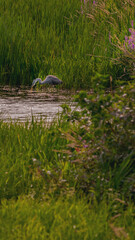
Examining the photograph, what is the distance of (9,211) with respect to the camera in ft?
12.9

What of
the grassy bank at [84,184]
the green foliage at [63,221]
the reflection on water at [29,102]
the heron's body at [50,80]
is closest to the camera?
the green foliage at [63,221]

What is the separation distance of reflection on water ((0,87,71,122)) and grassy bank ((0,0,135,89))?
2.19ft

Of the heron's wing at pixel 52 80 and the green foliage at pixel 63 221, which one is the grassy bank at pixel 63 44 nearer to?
the heron's wing at pixel 52 80

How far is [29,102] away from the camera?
8.71 metres

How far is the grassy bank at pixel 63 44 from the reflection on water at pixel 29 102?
669 mm

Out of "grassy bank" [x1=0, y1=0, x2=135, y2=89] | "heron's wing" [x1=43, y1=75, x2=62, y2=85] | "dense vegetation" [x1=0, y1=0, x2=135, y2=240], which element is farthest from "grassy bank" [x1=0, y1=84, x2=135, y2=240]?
"grassy bank" [x1=0, y1=0, x2=135, y2=89]

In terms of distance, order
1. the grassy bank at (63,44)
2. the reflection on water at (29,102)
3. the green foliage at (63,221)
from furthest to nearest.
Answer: the grassy bank at (63,44)
the reflection on water at (29,102)
the green foliage at (63,221)

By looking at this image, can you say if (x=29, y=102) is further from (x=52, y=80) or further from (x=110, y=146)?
(x=110, y=146)

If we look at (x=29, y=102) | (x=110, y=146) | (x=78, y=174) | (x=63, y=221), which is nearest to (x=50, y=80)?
(x=29, y=102)

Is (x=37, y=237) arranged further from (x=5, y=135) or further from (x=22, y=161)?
(x=5, y=135)

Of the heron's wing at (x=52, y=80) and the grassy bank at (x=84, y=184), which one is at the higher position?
the heron's wing at (x=52, y=80)

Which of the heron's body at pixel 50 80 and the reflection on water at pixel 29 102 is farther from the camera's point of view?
the heron's body at pixel 50 80

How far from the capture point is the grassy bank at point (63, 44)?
1012cm

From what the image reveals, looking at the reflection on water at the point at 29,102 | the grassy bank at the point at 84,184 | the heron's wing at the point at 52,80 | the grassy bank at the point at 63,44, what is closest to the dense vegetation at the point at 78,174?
the grassy bank at the point at 84,184
